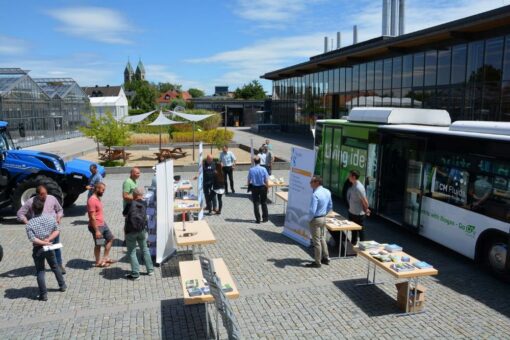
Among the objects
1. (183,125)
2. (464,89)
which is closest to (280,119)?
(183,125)

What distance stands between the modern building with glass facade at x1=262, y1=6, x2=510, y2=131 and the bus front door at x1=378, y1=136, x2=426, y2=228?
9.36 m

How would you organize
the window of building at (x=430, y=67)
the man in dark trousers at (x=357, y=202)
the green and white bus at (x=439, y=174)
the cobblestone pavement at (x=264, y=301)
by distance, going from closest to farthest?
the cobblestone pavement at (x=264, y=301) < the green and white bus at (x=439, y=174) < the man in dark trousers at (x=357, y=202) < the window of building at (x=430, y=67)

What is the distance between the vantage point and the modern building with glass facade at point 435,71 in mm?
18297

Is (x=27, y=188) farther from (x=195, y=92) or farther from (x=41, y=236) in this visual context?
(x=195, y=92)

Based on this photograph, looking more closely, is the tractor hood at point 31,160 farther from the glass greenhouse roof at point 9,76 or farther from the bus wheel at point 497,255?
the glass greenhouse roof at point 9,76

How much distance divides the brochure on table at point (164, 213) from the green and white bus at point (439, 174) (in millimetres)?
5487

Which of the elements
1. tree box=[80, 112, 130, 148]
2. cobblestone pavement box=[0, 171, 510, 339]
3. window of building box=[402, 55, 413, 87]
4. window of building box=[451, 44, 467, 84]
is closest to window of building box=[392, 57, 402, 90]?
window of building box=[402, 55, 413, 87]

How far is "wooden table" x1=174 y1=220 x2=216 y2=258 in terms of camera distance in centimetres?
786

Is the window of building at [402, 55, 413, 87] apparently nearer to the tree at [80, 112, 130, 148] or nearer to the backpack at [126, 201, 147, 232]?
the tree at [80, 112, 130, 148]

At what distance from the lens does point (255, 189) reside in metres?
11.4

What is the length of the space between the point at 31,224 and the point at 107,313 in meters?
1.85

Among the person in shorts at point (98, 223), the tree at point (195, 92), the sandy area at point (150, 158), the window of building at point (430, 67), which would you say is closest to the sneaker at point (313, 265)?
the person in shorts at point (98, 223)

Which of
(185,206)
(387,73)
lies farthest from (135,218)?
(387,73)

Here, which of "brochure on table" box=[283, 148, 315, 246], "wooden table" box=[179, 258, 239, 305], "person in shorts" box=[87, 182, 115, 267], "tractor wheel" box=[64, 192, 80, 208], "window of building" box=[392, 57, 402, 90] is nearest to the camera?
"wooden table" box=[179, 258, 239, 305]
